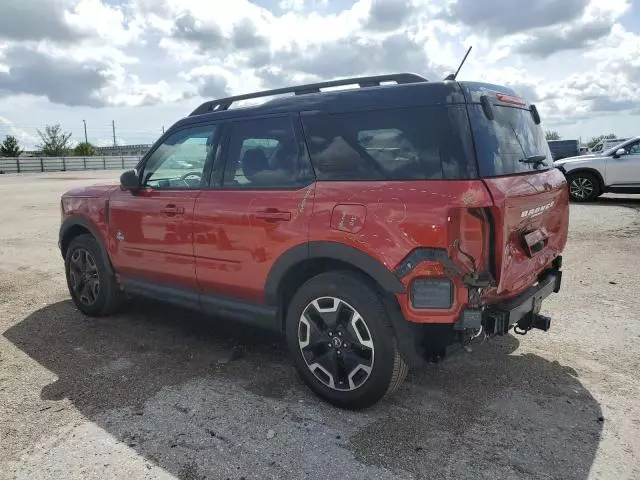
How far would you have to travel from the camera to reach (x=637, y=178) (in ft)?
40.4

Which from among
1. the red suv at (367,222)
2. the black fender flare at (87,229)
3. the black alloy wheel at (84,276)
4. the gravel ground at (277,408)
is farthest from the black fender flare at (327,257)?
the black alloy wheel at (84,276)

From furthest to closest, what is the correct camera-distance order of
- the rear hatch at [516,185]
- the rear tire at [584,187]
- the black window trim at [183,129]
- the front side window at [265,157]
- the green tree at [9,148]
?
the green tree at [9,148]
the rear tire at [584,187]
the black window trim at [183,129]
the front side window at [265,157]
the rear hatch at [516,185]

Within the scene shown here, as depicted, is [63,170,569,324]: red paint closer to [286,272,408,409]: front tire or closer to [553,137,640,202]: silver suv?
[286,272,408,409]: front tire

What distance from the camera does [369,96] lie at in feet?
10.2

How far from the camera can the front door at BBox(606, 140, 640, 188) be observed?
486 inches

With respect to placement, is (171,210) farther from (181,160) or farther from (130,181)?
(130,181)

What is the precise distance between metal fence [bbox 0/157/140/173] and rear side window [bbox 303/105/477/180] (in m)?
40.7

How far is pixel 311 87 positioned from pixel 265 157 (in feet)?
1.85

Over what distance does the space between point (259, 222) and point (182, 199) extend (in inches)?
34.5

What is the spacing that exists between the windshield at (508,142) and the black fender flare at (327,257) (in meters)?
0.74

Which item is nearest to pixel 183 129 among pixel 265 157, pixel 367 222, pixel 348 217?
pixel 265 157

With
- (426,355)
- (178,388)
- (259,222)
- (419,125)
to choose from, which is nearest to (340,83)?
(419,125)

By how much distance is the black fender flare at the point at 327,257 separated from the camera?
289 cm

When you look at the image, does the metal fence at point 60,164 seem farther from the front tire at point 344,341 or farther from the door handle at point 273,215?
the front tire at point 344,341
